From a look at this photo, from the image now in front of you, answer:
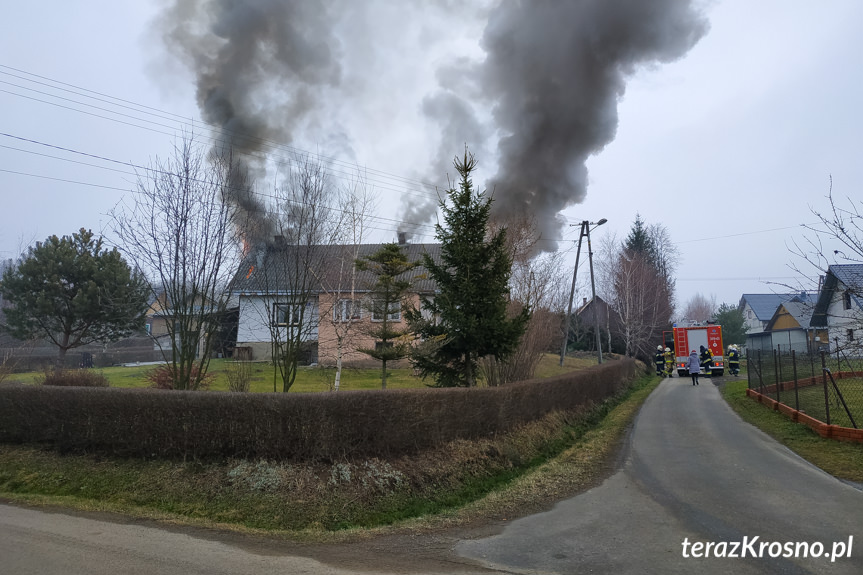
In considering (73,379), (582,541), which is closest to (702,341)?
(582,541)

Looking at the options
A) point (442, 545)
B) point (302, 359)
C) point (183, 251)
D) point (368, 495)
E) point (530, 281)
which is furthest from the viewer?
point (302, 359)

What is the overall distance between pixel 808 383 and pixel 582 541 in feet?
49.8

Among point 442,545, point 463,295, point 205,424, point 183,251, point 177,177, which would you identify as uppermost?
point 177,177

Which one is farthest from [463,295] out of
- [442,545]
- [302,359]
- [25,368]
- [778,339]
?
[778,339]

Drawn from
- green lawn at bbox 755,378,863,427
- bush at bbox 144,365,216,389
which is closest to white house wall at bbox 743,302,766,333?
green lawn at bbox 755,378,863,427

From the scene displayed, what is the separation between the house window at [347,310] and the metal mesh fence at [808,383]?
1167cm

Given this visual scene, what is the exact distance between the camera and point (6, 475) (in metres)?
8.07

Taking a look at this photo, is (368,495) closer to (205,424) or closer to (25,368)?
(205,424)

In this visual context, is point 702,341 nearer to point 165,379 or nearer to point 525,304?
point 525,304

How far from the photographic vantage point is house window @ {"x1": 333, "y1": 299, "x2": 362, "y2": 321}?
16.7 m

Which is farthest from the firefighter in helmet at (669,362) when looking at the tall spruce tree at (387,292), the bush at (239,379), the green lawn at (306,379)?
the bush at (239,379)

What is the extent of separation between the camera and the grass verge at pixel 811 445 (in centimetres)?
788

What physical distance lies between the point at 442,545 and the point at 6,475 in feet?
22.7

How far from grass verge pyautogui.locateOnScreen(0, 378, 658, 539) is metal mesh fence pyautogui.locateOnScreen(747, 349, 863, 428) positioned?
676 cm
